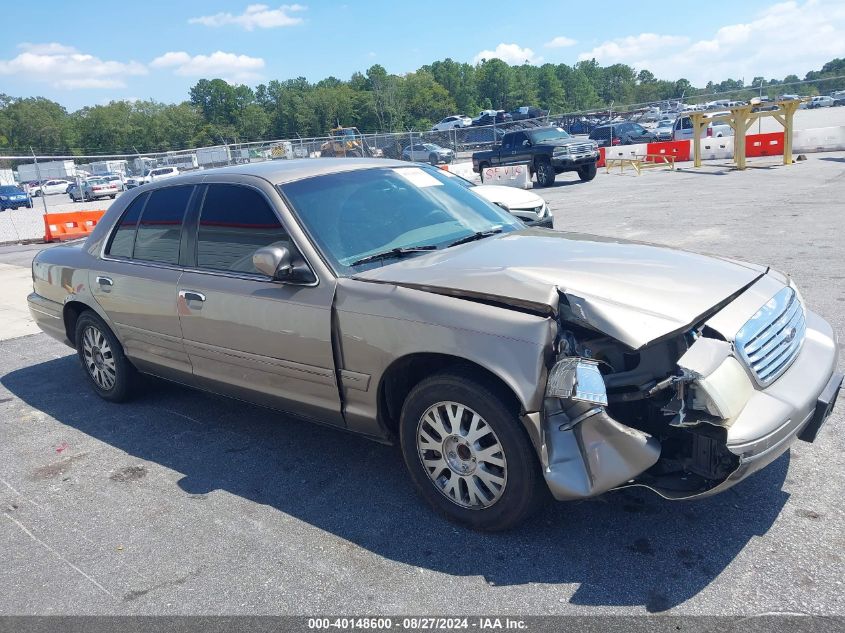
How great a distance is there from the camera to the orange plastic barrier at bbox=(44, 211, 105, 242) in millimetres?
18938

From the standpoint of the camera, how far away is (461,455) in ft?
10.4

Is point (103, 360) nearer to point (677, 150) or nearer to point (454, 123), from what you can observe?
point (677, 150)

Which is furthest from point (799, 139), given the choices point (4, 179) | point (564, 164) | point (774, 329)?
point (4, 179)

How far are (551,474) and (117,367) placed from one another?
11.9 ft

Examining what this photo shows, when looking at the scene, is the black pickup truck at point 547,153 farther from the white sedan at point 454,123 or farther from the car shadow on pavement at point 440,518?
the white sedan at point 454,123

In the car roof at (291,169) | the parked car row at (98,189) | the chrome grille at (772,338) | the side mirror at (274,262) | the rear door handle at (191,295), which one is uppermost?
the car roof at (291,169)

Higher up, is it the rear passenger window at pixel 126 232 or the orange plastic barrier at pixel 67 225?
the rear passenger window at pixel 126 232

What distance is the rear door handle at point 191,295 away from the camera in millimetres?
4219

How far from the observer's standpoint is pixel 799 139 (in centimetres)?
2408

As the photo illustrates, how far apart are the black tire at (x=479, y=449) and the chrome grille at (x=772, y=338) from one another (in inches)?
39.1

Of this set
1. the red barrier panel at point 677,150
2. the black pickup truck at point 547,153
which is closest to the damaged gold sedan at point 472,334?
the black pickup truck at point 547,153

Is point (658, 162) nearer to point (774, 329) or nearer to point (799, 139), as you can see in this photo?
point (799, 139)

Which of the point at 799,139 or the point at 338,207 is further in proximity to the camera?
the point at 799,139

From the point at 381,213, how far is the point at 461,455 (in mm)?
1580
